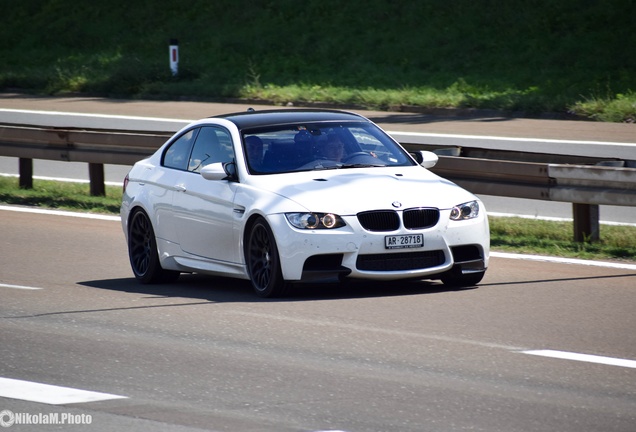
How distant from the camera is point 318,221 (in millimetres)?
9867

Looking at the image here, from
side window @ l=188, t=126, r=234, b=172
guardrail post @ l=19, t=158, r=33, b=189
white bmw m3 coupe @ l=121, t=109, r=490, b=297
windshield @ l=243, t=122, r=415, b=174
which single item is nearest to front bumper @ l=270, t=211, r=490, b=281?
white bmw m3 coupe @ l=121, t=109, r=490, b=297

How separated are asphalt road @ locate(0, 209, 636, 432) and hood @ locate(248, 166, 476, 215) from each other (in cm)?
73

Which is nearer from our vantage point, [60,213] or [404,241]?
[404,241]

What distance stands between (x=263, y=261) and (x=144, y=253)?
1933 millimetres

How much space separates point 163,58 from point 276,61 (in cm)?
455

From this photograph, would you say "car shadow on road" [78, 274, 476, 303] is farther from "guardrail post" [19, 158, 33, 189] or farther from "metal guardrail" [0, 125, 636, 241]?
"guardrail post" [19, 158, 33, 189]

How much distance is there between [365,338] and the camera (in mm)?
8500

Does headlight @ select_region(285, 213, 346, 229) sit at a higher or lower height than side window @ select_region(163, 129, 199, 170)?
lower

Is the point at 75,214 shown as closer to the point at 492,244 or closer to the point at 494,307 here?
the point at 492,244

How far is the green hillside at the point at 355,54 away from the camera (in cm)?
2945

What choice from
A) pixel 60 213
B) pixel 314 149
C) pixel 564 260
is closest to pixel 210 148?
pixel 314 149

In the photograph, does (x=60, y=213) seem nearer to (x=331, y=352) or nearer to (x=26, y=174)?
(x=26, y=174)

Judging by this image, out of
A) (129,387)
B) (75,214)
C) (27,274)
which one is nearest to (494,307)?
(129,387)

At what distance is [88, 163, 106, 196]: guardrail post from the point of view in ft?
60.3
